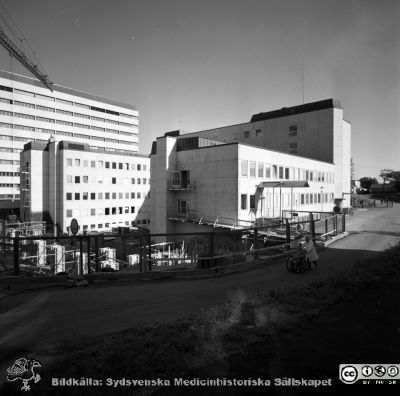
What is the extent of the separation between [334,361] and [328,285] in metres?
3.61

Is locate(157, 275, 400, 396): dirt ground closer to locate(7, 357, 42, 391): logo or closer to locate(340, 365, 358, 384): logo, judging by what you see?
locate(340, 365, 358, 384): logo

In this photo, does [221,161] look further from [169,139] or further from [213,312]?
[213,312]

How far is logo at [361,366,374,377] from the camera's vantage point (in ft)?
13.1

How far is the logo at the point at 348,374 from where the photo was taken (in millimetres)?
3850

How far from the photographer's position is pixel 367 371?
13.3ft

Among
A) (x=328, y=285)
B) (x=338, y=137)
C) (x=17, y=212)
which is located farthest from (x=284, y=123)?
(x=17, y=212)

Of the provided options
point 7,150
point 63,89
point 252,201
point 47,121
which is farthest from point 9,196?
point 252,201

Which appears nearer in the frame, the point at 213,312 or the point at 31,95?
the point at 213,312

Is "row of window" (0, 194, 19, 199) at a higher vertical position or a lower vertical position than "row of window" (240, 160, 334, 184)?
lower

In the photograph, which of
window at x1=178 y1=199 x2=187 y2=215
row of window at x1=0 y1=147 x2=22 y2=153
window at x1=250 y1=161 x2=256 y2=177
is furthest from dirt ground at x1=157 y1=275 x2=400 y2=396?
row of window at x1=0 y1=147 x2=22 y2=153

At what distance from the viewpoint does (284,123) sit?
160 ft

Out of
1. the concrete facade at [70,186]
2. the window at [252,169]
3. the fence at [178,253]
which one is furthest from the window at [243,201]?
the concrete facade at [70,186]

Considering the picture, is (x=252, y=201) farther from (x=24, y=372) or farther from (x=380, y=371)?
(x=24, y=372)

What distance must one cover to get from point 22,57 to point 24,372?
97.3 m
